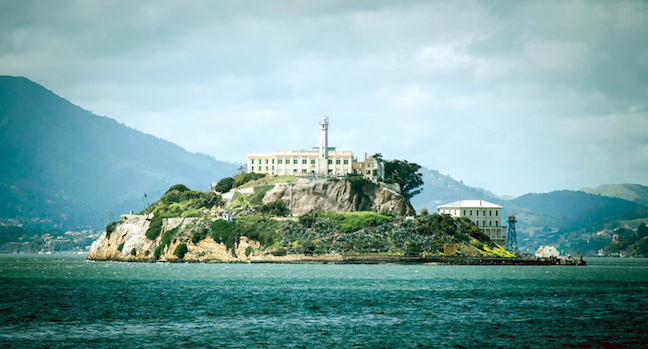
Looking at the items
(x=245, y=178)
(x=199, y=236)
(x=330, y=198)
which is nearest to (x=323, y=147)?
(x=330, y=198)

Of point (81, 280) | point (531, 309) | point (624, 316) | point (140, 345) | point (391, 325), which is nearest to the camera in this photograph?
point (140, 345)

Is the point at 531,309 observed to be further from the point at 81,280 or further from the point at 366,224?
the point at 366,224

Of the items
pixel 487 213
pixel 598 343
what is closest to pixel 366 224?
pixel 487 213

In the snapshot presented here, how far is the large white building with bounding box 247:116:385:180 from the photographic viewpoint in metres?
154

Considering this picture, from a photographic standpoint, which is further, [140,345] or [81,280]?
[81,280]

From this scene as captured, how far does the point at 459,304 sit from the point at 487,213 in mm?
99282

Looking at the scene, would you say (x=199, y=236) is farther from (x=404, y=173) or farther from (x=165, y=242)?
(x=404, y=173)

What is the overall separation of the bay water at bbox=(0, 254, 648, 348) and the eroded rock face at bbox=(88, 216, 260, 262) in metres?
54.7

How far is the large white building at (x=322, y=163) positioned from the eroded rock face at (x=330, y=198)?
766cm

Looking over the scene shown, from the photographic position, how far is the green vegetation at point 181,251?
13296cm

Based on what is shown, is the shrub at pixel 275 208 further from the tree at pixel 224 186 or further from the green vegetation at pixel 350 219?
the tree at pixel 224 186

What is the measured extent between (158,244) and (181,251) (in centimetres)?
889

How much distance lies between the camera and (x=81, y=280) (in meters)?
78.0

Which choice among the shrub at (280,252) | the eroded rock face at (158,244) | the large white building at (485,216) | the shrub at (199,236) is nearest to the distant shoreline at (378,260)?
the shrub at (280,252)
